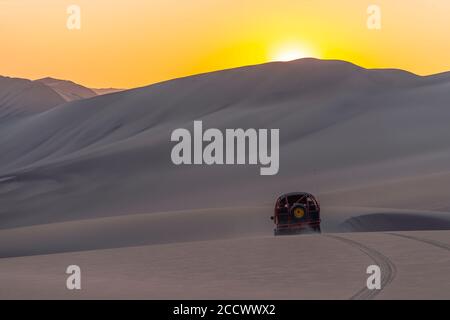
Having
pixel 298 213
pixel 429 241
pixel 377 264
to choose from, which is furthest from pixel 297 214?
pixel 377 264

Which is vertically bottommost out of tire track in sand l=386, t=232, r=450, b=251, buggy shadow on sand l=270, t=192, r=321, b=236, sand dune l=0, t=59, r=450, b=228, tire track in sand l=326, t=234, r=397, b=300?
tire track in sand l=326, t=234, r=397, b=300

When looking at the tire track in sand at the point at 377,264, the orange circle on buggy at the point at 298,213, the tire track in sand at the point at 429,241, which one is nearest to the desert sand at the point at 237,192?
the tire track in sand at the point at 377,264

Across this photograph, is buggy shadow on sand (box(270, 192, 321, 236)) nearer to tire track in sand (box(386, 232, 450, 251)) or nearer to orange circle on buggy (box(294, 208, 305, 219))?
orange circle on buggy (box(294, 208, 305, 219))

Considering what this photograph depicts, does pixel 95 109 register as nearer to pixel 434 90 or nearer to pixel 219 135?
pixel 219 135

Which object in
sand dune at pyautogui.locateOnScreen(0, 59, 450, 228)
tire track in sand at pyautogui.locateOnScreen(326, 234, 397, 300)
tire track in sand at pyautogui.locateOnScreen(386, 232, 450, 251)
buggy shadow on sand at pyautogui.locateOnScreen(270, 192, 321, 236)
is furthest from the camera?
sand dune at pyautogui.locateOnScreen(0, 59, 450, 228)

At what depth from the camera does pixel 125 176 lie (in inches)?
3812

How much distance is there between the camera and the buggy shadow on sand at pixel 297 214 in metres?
29.0

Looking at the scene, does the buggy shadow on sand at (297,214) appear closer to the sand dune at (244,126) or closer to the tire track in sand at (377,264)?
the tire track in sand at (377,264)

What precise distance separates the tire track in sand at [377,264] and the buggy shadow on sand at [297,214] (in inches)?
79.3

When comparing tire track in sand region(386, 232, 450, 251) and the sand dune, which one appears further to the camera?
the sand dune

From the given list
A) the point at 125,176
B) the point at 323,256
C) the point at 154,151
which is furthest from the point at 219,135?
the point at 323,256

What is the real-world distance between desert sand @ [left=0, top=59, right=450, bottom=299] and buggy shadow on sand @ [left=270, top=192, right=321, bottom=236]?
91 centimetres

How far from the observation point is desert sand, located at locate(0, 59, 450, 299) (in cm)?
1736

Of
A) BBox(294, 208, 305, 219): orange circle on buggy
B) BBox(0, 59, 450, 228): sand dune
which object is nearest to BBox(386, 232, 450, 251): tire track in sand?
BBox(294, 208, 305, 219): orange circle on buggy
